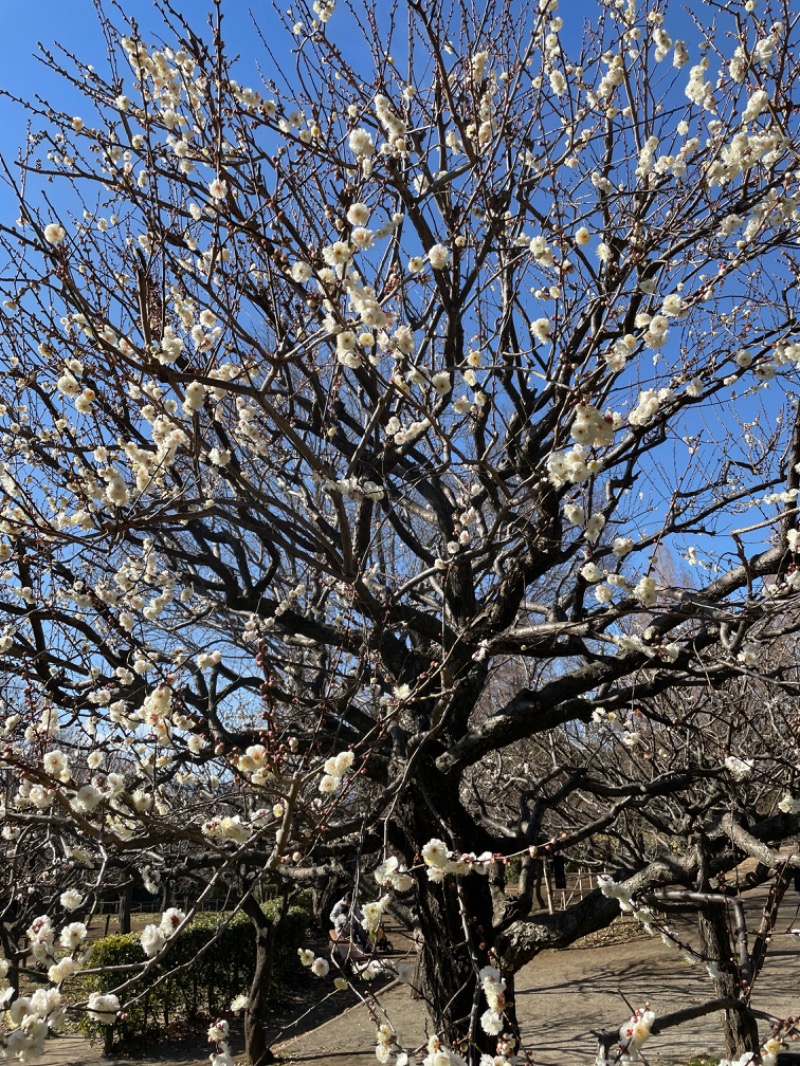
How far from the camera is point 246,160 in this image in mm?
3346

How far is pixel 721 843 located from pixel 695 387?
2782 mm

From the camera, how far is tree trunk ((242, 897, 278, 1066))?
8.07m

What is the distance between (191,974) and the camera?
10.9m

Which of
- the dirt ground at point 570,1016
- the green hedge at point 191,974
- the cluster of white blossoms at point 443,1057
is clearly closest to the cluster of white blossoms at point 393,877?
the cluster of white blossoms at point 443,1057

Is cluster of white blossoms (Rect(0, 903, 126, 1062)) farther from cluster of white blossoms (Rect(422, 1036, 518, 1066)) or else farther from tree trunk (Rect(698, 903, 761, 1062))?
tree trunk (Rect(698, 903, 761, 1062))

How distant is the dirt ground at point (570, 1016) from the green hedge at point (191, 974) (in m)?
0.48

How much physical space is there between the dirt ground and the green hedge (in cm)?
48

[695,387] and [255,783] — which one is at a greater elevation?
[695,387]

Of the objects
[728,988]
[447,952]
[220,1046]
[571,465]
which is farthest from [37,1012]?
[728,988]

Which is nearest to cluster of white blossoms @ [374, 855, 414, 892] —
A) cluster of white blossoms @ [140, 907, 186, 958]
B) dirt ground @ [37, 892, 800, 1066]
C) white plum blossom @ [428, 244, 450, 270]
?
cluster of white blossoms @ [140, 907, 186, 958]

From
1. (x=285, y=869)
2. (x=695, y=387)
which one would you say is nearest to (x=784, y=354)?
(x=695, y=387)

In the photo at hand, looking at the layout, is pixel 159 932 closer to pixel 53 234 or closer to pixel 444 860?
pixel 444 860

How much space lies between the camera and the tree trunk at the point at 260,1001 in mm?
8070

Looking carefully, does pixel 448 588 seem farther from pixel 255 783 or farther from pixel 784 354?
pixel 784 354
